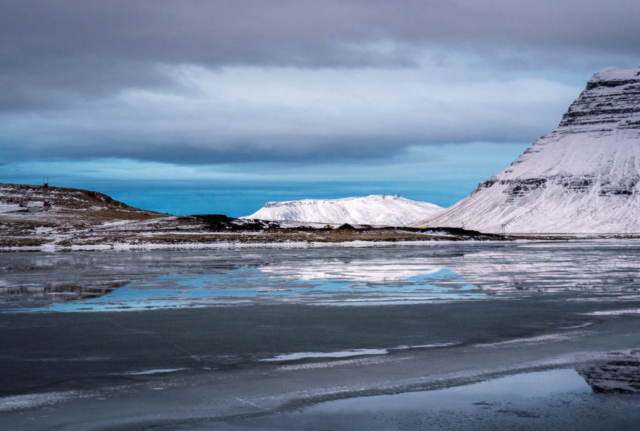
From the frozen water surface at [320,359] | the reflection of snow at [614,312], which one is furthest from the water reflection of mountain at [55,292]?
the reflection of snow at [614,312]

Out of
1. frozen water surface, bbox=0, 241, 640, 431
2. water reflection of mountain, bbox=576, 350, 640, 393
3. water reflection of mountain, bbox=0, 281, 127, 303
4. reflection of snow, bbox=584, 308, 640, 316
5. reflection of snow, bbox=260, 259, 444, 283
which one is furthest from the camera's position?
reflection of snow, bbox=260, 259, 444, 283

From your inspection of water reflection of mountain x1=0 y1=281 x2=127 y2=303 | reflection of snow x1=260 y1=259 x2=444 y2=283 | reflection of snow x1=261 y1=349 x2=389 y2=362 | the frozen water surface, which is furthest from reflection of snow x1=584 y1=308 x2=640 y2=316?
water reflection of mountain x1=0 y1=281 x2=127 y2=303

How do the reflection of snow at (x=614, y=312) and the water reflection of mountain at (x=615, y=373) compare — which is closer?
the water reflection of mountain at (x=615, y=373)

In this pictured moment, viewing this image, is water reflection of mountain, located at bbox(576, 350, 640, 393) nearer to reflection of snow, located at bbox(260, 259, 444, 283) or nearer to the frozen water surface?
the frozen water surface

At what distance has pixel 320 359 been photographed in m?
11.1

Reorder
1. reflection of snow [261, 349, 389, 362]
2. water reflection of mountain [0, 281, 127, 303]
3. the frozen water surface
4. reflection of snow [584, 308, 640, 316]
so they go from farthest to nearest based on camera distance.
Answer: water reflection of mountain [0, 281, 127, 303], reflection of snow [584, 308, 640, 316], reflection of snow [261, 349, 389, 362], the frozen water surface

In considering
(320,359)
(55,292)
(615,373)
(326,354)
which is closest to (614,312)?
(615,373)

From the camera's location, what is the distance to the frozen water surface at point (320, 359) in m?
7.85

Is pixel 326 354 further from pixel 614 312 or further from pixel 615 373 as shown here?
pixel 614 312

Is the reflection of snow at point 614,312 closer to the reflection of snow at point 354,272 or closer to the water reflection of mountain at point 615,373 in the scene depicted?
the water reflection of mountain at point 615,373

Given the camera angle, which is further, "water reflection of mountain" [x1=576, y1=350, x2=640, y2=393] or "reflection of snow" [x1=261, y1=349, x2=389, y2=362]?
"reflection of snow" [x1=261, y1=349, x2=389, y2=362]

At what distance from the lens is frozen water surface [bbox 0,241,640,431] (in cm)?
785

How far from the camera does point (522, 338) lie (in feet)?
43.0

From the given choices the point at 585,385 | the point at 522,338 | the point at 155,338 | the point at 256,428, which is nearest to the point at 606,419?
the point at 585,385
